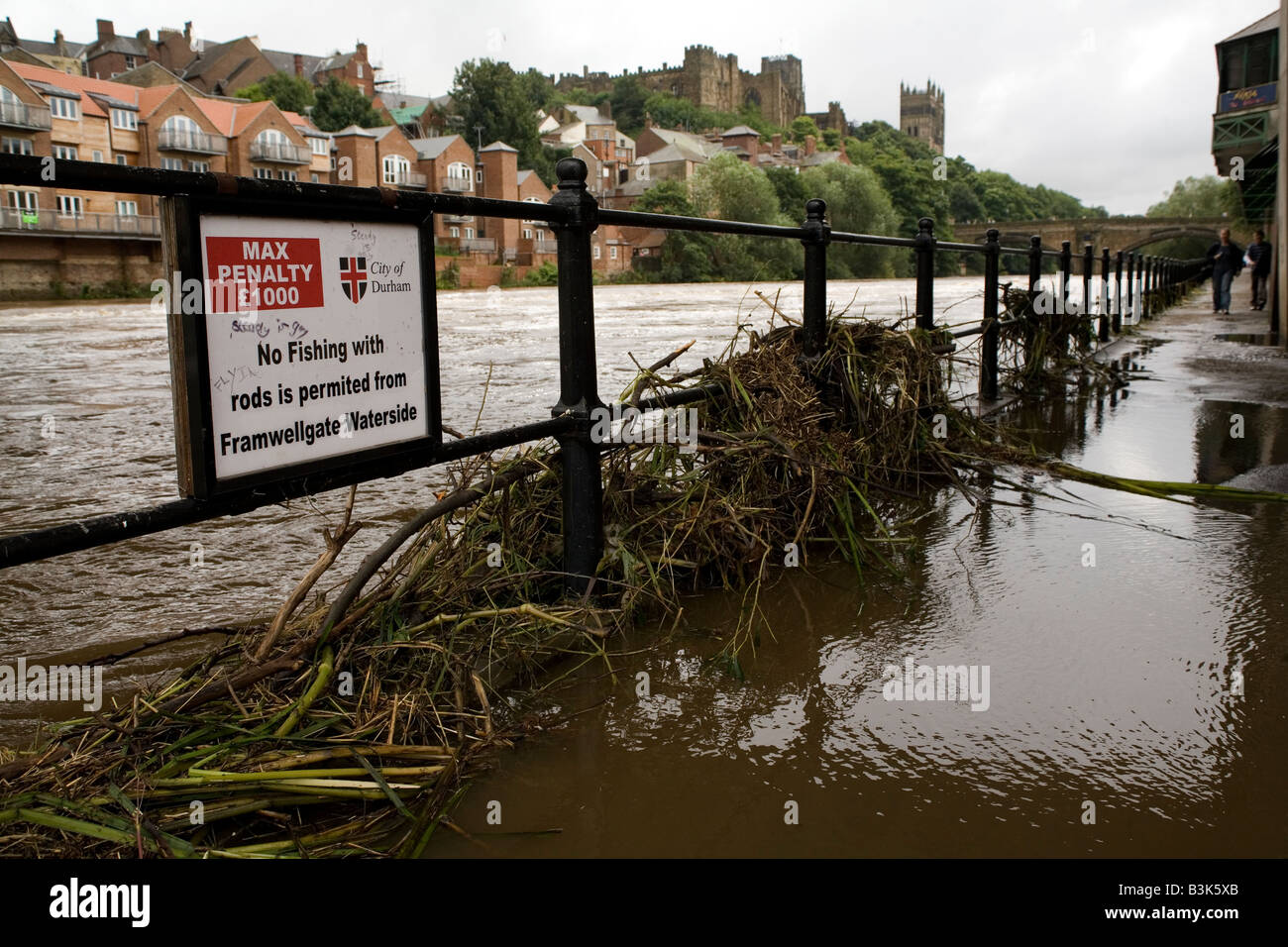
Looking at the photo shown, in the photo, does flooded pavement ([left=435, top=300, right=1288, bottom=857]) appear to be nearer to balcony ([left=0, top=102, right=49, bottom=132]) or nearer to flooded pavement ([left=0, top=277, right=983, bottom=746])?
flooded pavement ([left=0, top=277, right=983, bottom=746])

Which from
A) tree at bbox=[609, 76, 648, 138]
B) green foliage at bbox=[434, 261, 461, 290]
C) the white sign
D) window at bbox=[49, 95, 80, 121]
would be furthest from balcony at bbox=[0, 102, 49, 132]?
tree at bbox=[609, 76, 648, 138]

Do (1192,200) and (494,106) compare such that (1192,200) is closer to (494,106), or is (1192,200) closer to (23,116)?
(494,106)

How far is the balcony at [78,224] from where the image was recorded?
5397 centimetres

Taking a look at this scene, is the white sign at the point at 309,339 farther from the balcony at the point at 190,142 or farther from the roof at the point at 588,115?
the roof at the point at 588,115

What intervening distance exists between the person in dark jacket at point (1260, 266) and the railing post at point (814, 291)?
21.1 m

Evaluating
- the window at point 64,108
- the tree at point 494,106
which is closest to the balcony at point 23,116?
the window at point 64,108

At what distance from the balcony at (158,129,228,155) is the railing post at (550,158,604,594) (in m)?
79.3

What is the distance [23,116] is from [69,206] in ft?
22.5

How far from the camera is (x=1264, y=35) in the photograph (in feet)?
145

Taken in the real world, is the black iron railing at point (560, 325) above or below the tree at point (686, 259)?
below

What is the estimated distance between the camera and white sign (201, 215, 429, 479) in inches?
91.9
